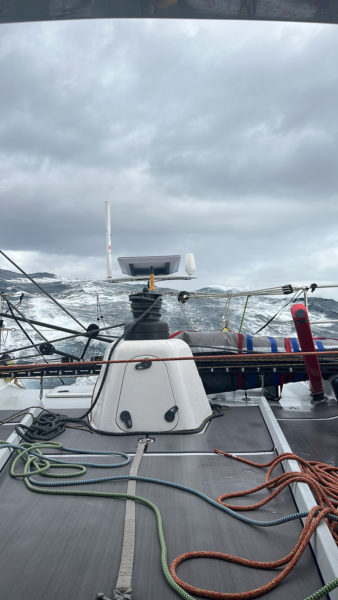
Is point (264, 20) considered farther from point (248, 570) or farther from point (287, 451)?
point (287, 451)

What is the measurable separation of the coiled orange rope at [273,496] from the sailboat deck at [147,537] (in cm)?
3

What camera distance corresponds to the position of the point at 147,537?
1933mm

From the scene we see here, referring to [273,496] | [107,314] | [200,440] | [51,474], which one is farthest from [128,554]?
[107,314]

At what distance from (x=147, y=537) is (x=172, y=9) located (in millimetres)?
2082

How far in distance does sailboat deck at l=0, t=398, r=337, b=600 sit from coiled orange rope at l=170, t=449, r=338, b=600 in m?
0.03

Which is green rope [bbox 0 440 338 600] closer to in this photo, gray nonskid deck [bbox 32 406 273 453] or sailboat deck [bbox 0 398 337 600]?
sailboat deck [bbox 0 398 337 600]

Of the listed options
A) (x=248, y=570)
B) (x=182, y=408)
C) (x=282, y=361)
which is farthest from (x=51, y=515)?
(x=282, y=361)

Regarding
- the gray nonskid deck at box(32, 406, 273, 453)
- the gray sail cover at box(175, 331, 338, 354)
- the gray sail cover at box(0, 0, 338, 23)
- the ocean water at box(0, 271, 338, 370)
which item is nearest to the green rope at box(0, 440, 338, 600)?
the gray nonskid deck at box(32, 406, 273, 453)

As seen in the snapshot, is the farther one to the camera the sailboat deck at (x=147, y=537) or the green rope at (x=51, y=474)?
the green rope at (x=51, y=474)

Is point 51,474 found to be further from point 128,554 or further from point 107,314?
point 107,314

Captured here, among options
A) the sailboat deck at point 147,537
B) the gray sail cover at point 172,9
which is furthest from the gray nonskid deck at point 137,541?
the gray sail cover at point 172,9

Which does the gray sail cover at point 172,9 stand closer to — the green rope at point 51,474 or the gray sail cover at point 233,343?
the green rope at point 51,474

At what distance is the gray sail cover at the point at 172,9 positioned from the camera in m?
1.10

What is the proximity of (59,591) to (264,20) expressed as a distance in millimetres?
2088
